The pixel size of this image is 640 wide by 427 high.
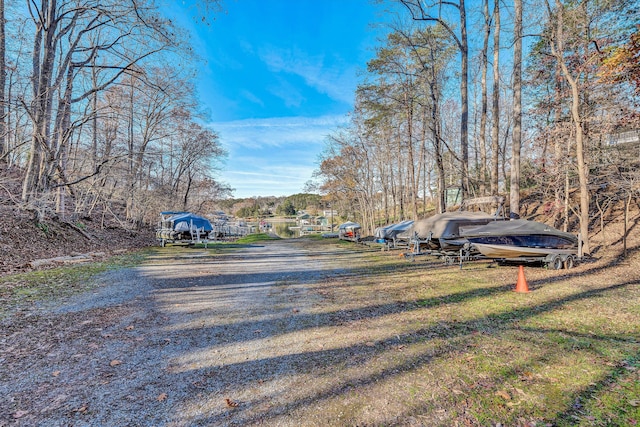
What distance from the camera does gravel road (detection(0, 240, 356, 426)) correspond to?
2.37 meters

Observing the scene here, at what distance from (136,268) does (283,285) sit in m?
5.27

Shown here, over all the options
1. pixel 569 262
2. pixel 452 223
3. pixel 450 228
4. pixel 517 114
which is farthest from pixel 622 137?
pixel 450 228

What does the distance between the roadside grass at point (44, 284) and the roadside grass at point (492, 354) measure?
17.2ft

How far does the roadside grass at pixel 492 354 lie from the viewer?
2338 millimetres

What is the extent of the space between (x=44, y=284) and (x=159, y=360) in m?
5.06

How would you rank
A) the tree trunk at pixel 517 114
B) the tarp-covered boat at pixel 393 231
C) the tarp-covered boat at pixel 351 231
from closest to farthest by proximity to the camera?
the tree trunk at pixel 517 114, the tarp-covered boat at pixel 393 231, the tarp-covered boat at pixel 351 231

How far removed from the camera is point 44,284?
20.3 feet

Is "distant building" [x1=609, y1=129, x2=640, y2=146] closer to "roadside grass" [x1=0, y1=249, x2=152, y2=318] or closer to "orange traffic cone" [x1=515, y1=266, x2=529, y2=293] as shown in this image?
"orange traffic cone" [x1=515, y1=266, x2=529, y2=293]

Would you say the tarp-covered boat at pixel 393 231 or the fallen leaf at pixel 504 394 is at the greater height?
the tarp-covered boat at pixel 393 231

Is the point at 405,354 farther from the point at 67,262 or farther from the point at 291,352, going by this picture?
the point at 67,262

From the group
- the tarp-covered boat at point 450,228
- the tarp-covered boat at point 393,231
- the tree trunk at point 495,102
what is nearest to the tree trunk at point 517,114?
the tree trunk at point 495,102

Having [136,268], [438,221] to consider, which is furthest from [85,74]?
[438,221]

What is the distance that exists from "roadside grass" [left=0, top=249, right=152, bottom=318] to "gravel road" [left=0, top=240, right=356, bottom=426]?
53cm

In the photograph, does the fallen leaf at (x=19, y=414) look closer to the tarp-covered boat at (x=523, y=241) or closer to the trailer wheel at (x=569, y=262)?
the tarp-covered boat at (x=523, y=241)
